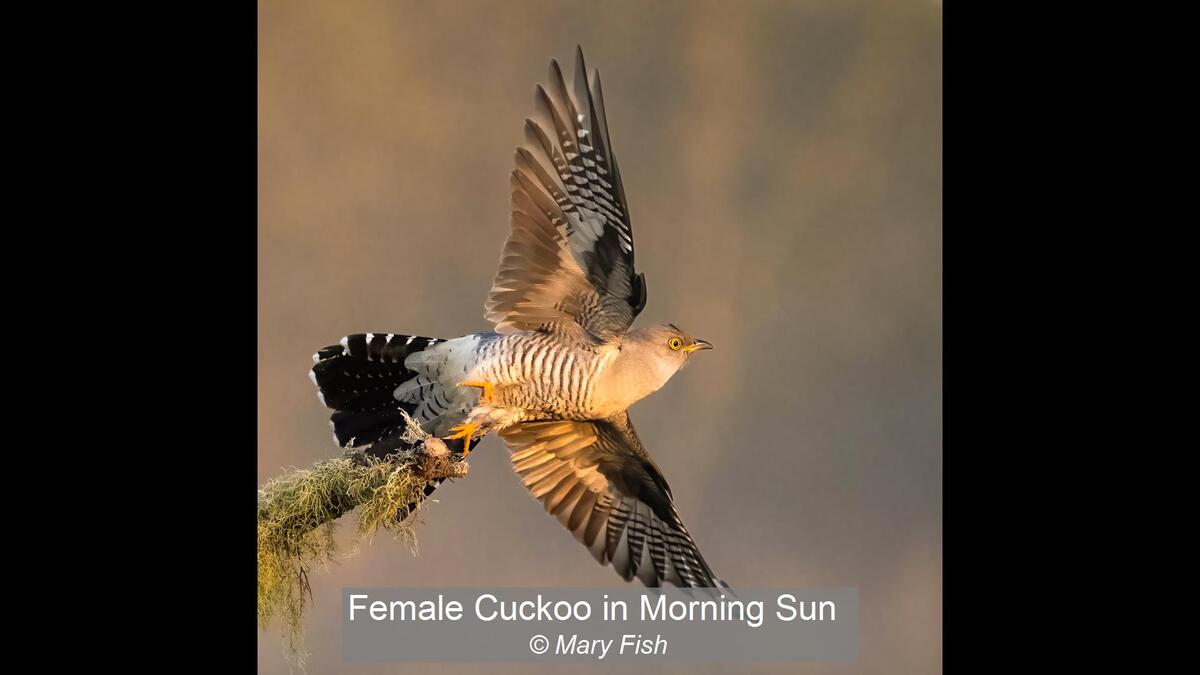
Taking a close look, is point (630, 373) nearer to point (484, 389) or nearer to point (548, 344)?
point (548, 344)

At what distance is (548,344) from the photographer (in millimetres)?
3906

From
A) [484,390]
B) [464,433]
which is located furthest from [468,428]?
[484,390]

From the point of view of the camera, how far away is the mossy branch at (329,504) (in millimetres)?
3545

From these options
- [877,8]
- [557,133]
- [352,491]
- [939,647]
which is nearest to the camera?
[352,491]

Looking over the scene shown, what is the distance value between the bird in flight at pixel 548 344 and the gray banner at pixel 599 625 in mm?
119

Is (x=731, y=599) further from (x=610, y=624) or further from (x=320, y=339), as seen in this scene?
(x=320, y=339)

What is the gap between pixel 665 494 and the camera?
13.6 feet

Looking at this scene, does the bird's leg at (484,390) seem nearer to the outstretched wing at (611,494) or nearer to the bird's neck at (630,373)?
the outstretched wing at (611,494)

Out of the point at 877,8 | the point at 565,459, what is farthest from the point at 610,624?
the point at 877,8

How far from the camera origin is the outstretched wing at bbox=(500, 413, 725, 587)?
4117mm

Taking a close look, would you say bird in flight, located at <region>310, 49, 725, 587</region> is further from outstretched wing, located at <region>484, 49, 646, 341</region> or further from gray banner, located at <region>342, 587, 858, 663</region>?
gray banner, located at <region>342, 587, 858, 663</region>

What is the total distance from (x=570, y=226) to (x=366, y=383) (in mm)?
869

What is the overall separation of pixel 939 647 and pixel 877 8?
7.60ft
